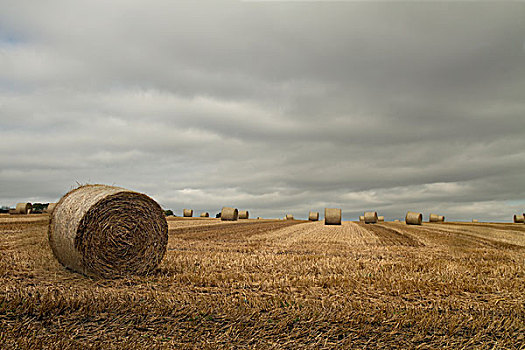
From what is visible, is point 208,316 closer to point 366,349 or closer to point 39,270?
point 366,349

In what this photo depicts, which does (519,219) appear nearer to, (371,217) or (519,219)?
(519,219)

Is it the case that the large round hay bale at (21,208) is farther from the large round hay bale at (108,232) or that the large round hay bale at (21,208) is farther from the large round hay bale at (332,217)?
the large round hay bale at (108,232)

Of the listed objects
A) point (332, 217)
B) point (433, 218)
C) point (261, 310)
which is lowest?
point (261, 310)

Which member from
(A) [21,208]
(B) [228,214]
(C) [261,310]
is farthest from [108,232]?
(A) [21,208]

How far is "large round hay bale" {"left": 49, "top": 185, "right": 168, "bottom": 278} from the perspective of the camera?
6504 millimetres

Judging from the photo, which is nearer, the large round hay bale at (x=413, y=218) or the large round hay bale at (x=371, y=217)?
the large round hay bale at (x=413, y=218)

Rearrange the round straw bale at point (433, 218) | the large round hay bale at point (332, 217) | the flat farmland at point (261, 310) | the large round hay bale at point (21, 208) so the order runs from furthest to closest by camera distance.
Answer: the round straw bale at point (433, 218) < the large round hay bale at point (21, 208) < the large round hay bale at point (332, 217) < the flat farmland at point (261, 310)

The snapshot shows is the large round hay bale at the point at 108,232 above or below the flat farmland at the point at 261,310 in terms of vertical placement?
above

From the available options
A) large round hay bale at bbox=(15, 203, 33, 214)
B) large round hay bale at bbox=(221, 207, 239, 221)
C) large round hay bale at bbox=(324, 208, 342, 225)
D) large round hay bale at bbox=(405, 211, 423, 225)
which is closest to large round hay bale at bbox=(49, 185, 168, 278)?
large round hay bale at bbox=(324, 208, 342, 225)

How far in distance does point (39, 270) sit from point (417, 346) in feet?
19.7

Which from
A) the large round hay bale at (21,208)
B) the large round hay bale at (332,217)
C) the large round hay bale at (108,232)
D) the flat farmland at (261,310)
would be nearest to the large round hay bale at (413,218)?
the large round hay bale at (332,217)

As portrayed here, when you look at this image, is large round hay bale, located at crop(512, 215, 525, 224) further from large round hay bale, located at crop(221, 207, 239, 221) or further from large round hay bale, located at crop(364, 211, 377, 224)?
large round hay bale, located at crop(221, 207, 239, 221)

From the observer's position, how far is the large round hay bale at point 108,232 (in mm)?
6504

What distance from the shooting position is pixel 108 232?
22.1 feet
